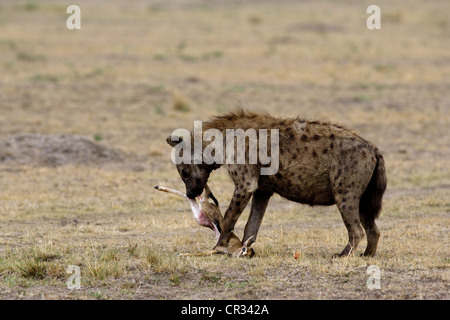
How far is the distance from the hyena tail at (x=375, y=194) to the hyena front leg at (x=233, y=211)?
126 cm

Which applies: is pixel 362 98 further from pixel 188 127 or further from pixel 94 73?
pixel 94 73

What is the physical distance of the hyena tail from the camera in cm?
828

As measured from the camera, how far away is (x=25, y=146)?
14.8 metres

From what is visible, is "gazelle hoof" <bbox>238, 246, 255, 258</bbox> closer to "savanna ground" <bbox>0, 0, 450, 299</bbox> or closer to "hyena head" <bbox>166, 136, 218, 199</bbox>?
"savanna ground" <bbox>0, 0, 450, 299</bbox>

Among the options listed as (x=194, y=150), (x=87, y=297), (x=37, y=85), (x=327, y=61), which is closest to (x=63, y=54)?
(x=37, y=85)

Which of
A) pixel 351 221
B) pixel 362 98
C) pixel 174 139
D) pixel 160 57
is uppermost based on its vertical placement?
pixel 160 57

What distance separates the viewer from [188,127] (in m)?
18.2

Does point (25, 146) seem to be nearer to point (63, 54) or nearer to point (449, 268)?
point (449, 268)

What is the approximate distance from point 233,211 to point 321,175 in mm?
1034

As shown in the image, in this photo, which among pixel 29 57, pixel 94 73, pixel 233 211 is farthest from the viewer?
pixel 29 57

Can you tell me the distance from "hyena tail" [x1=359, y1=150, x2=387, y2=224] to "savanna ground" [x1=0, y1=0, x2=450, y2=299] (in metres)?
0.49

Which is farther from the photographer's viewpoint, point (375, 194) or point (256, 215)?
point (256, 215)

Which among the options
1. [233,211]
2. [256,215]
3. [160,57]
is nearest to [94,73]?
[160,57]
